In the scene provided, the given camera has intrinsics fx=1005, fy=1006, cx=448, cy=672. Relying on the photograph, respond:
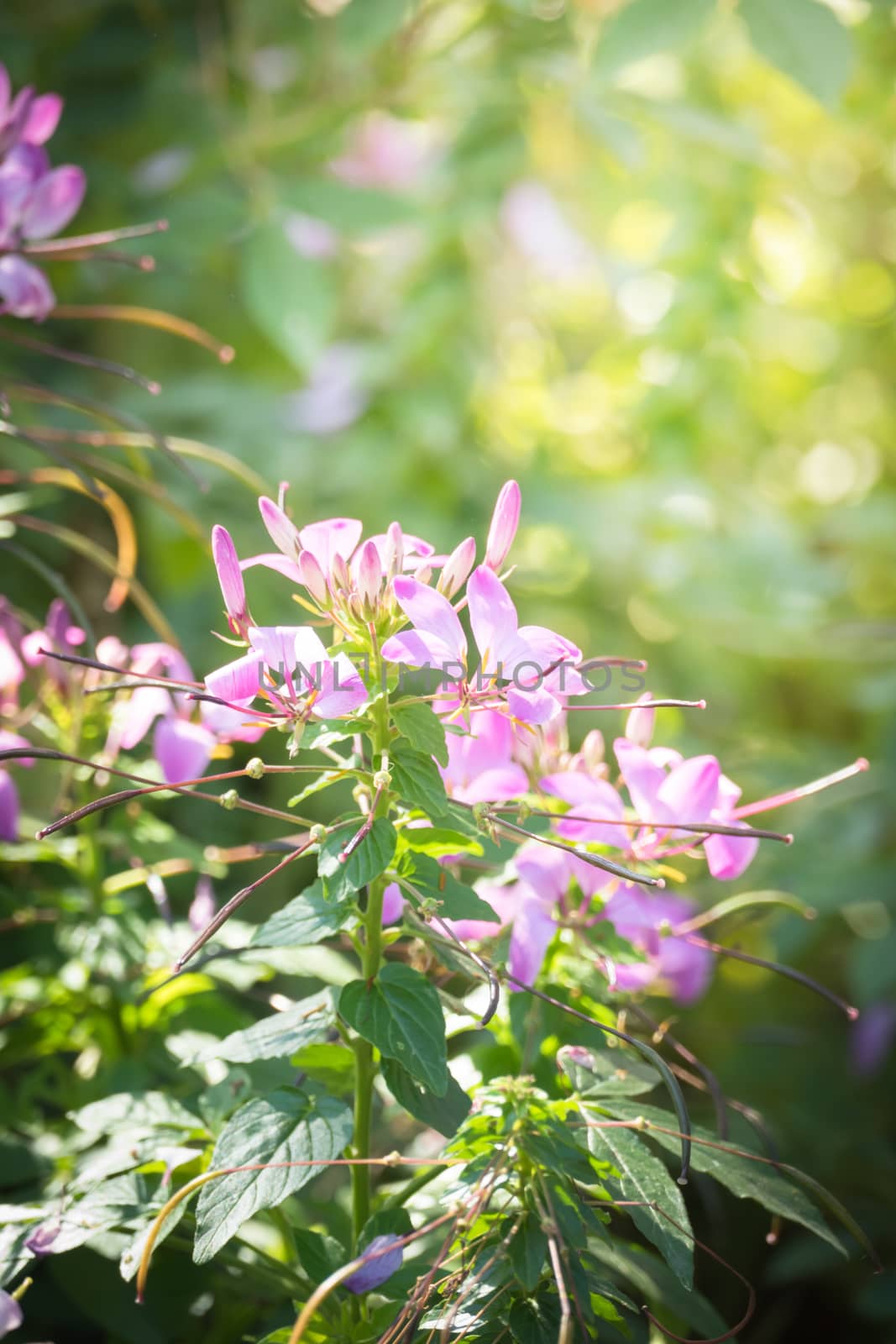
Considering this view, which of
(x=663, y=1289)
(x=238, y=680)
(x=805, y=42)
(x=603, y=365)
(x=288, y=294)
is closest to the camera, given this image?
(x=238, y=680)

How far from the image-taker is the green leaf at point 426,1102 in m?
0.32

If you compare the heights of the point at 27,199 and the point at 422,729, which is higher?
the point at 27,199

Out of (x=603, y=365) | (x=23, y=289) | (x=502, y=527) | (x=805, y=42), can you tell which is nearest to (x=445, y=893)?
(x=502, y=527)

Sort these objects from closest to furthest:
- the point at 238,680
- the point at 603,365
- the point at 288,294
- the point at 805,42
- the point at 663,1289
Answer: the point at 238,680, the point at 663,1289, the point at 805,42, the point at 288,294, the point at 603,365

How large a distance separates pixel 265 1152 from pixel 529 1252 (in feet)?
0.27

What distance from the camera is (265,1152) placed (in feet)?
1.00

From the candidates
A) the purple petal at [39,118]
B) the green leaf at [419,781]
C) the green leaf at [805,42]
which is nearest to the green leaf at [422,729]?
the green leaf at [419,781]

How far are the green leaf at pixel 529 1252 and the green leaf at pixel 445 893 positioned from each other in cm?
9

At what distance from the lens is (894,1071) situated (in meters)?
0.87

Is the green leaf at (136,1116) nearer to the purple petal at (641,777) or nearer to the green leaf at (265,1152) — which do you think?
the green leaf at (265,1152)

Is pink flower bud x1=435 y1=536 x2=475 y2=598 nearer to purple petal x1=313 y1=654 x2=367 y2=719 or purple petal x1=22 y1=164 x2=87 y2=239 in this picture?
purple petal x1=313 y1=654 x2=367 y2=719

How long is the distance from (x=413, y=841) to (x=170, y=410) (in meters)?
0.73

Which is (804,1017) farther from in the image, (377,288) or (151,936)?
(377,288)

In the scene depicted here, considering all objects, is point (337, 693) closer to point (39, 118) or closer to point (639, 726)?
point (639, 726)
